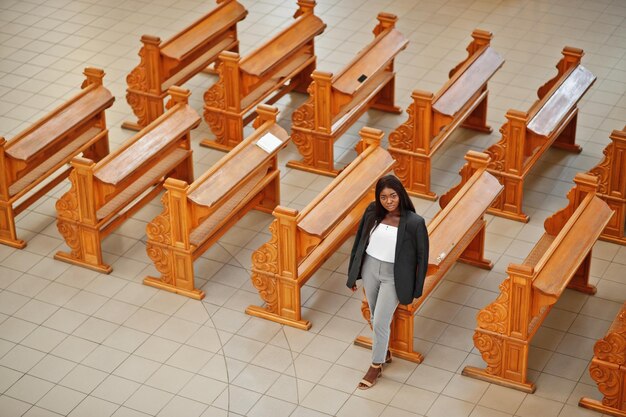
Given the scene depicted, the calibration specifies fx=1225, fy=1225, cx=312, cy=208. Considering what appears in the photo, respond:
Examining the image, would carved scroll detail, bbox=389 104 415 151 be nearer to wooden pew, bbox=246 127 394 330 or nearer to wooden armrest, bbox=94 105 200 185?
wooden pew, bbox=246 127 394 330

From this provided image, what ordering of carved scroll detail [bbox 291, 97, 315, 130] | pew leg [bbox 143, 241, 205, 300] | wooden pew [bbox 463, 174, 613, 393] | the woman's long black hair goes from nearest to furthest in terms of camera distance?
the woman's long black hair, wooden pew [bbox 463, 174, 613, 393], pew leg [bbox 143, 241, 205, 300], carved scroll detail [bbox 291, 97, 315, 130]

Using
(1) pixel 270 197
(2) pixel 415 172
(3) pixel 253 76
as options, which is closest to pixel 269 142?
(1) pixel 270 197

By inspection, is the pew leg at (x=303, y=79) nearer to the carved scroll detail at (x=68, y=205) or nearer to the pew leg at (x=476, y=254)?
the pew leg at (x=476, y=254)

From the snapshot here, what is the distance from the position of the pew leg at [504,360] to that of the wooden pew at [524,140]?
2.35 meters

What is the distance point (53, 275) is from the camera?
404 inches

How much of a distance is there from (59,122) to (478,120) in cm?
430

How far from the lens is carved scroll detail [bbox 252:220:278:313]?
370 inches

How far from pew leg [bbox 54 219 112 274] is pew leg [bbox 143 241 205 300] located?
51 centimetres

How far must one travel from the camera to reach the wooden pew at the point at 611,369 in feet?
27.5

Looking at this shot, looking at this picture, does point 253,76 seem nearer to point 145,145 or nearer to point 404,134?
point 404,134

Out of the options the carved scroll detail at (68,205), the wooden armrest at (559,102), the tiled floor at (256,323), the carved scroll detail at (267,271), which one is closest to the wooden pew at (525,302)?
the tiled floor at (256,323)

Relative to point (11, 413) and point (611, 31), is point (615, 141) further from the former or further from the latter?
point (11, 413)

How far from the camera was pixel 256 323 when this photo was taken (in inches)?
380

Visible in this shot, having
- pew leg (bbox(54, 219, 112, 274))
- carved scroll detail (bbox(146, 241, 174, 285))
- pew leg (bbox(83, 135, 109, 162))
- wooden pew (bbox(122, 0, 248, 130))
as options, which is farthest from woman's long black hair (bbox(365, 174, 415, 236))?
wooden pew (bbox(122, 0, 248, 130))
